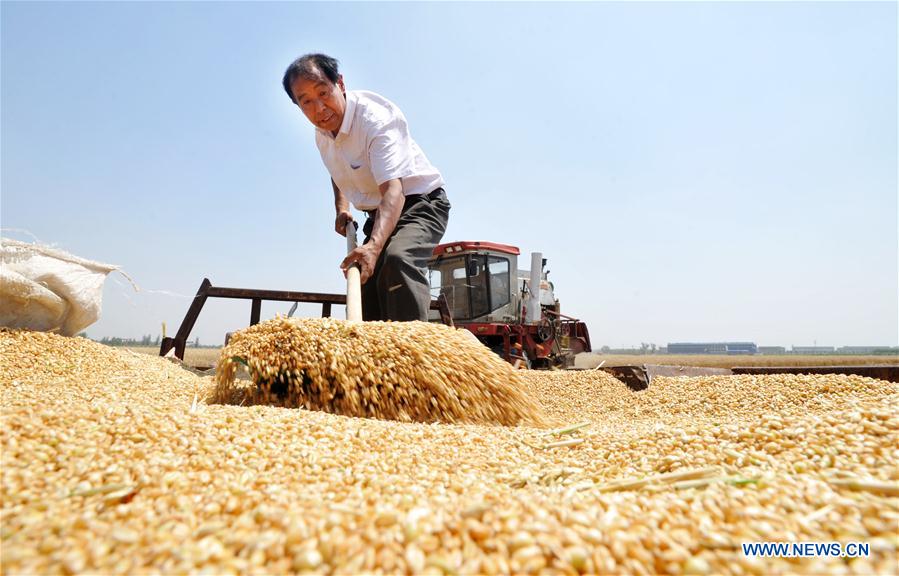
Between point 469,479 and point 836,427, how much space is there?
105 centimetres

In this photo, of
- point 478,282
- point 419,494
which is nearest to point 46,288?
point 419,494

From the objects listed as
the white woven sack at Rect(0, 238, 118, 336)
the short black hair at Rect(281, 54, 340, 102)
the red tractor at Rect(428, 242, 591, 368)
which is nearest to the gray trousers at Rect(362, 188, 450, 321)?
the short black hair at Rect(281, 54, 340, 102)

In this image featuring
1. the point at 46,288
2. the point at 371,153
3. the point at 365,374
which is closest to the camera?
the point at 365,374

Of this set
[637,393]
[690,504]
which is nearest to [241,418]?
[690,504]

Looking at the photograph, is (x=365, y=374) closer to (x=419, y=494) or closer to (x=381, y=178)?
(x=419, y=494)

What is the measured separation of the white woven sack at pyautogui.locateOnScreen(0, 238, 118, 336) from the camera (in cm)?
278

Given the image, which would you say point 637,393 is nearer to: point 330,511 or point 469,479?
point 469,479

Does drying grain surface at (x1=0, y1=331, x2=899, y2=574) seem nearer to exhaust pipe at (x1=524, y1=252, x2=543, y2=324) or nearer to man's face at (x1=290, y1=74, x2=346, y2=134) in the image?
man's face at (x1=290, y1=74, x2=346, y2=134)

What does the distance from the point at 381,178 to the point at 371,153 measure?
181mm

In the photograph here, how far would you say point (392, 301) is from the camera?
3.23 metres

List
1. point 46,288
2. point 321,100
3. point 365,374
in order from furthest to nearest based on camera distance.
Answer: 1. point 321,100
2. point 46,288
3. point 365,374

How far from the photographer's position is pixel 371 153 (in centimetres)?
326

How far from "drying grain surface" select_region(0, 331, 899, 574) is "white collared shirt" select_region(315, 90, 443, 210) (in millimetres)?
1904

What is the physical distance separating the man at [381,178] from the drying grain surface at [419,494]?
1399 millimetres
